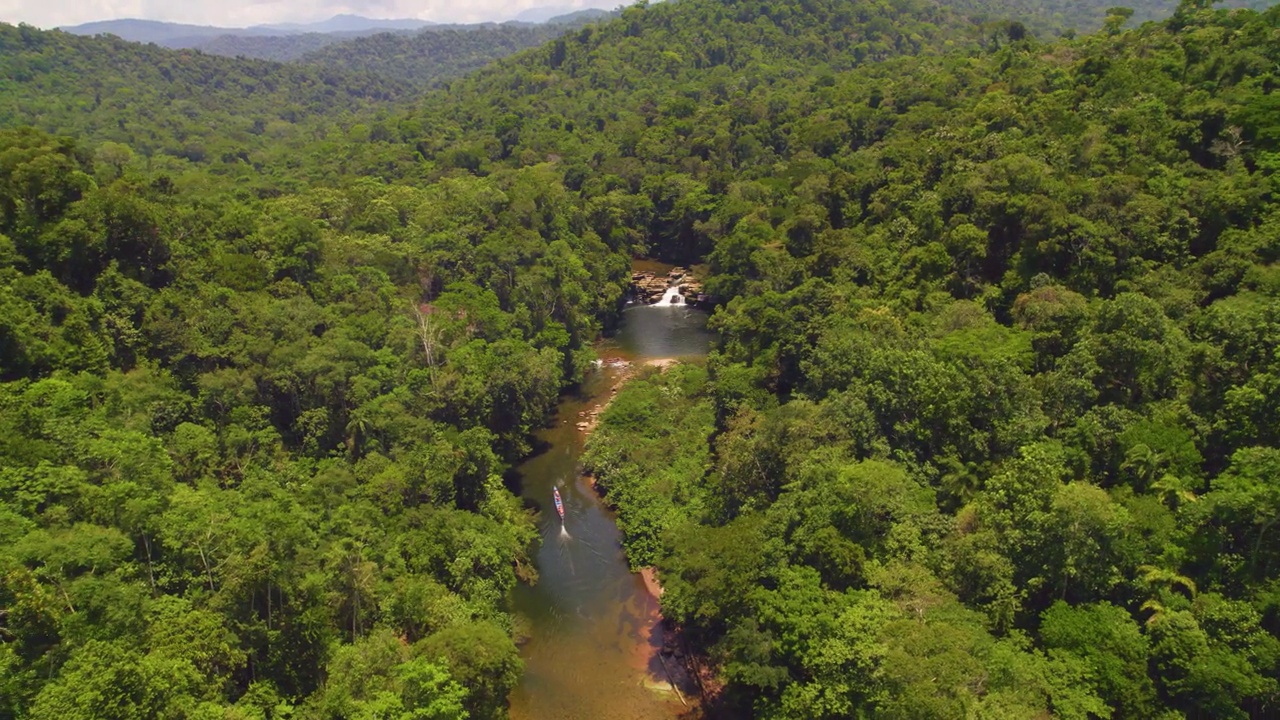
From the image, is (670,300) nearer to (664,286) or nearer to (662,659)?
(664,286)

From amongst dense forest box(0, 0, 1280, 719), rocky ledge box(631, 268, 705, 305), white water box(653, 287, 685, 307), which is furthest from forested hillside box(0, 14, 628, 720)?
rocky ledge box(631, 268, 705, 305)

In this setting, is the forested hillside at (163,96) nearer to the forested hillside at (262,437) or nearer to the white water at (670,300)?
the forested hillside at (262,437)

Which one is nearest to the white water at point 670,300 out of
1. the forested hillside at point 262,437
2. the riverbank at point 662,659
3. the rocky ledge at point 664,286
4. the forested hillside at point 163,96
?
the rocky ledge at point 664,286

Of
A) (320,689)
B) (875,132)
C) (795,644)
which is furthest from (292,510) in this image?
(875,132)

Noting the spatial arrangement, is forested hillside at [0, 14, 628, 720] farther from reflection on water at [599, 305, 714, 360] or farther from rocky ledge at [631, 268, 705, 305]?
rocky ledge at [631, 268, 705, 305]

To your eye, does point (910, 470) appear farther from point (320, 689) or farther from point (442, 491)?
point (320, 689)

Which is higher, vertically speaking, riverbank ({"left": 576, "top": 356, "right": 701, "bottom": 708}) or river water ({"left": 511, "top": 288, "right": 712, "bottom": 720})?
riverbank ({"left": 576, "top": 356, "right": 701, "bottom": 708})

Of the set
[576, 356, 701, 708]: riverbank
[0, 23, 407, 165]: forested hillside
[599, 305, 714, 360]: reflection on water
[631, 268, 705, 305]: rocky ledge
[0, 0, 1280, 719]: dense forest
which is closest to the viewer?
[0, 0, 1280, 719]: dense forest
